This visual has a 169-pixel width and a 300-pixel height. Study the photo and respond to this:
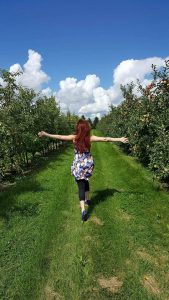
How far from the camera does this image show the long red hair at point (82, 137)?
8125 mm

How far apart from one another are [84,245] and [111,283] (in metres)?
1.45

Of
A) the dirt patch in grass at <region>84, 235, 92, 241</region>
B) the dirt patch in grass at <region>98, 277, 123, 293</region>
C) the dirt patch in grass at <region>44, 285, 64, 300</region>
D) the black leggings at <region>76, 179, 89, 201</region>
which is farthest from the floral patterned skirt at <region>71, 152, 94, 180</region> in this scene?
the dirt patch in grass at <region>44, 285, 64, 300</region>

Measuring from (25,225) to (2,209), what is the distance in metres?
1.48

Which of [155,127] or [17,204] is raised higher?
[155,127]

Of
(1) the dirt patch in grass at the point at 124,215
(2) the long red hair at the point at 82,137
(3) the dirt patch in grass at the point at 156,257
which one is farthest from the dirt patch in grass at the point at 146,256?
(2) the long red hair at the point at 82,137

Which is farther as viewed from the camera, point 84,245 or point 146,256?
point 84,245

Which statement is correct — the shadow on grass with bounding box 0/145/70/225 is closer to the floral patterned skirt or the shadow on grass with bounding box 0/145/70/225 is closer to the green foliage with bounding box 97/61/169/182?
the floral patterned skirt

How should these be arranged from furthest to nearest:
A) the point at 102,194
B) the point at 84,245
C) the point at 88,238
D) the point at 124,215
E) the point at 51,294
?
the point at 102,194 → the point at 124,215 → the point at 88,238 → the point at 84,245 → the point at 51,294

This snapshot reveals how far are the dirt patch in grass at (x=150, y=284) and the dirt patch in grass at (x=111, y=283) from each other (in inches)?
14.3

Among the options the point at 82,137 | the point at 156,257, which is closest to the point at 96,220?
the point at 82,137

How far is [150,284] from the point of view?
501 cm

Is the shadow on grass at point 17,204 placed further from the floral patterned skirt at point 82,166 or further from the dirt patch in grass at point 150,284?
the dirt patch in grass at point 150,284

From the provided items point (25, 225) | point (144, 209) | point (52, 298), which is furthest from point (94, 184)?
point (52, 298)

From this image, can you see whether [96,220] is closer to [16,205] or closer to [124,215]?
[124,215]
